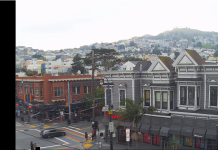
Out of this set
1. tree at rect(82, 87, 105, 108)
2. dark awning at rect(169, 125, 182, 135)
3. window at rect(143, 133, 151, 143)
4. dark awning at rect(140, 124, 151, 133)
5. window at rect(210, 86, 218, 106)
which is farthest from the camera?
tree at rect(82, 87, 105, 108)

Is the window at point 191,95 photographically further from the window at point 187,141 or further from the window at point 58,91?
the window at point 58,91

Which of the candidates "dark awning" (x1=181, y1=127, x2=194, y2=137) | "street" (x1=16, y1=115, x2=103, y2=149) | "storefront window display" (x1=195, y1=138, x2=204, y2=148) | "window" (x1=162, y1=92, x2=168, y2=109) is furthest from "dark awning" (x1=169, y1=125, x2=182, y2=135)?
"street" (x1=16, y1=115, x2=103, y2=149)

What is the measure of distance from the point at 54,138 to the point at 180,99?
15.5m

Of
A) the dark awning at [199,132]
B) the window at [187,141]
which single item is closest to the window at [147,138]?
the window at [187,141]

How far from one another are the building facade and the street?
6.01 meters

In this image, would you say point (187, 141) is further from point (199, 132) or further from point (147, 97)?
point (147, 97)

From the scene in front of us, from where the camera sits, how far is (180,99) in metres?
22.1

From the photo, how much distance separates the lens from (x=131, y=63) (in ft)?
182

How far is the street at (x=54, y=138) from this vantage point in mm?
24656

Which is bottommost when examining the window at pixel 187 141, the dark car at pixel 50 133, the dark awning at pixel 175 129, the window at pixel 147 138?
the dark car at pixel 50 133

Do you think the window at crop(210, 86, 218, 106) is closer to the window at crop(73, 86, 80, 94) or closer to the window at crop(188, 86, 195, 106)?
the window at crop(188, 86, 195, 106)

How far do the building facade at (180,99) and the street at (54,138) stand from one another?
19.7ft

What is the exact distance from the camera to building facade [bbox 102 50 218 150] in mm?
20062

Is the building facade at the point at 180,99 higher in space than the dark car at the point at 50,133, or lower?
higher
